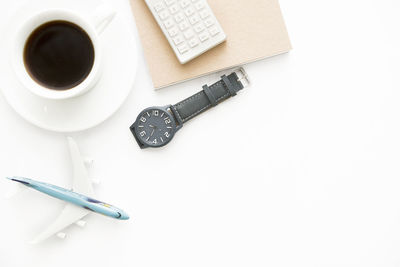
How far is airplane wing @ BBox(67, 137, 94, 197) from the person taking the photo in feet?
2.13

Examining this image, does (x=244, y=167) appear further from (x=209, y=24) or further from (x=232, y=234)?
(x=209, y=24)

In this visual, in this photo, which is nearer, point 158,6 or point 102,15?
point 102,15

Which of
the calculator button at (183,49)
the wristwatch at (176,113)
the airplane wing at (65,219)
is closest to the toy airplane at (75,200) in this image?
the airplane wing at (65,219)

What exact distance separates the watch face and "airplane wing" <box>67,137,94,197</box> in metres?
0.10

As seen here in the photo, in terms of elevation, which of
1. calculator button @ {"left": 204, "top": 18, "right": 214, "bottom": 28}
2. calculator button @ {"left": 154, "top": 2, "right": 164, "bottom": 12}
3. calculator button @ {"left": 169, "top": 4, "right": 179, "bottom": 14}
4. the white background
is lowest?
the white background

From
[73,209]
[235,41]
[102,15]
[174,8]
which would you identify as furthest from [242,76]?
[73,209]

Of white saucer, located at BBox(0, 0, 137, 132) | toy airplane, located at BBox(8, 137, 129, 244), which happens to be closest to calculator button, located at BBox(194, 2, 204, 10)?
white saucer, located at BBox(0, 0, 137, 132)

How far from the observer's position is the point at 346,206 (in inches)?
29.1

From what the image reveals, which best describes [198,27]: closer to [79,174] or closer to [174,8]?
[174,8]

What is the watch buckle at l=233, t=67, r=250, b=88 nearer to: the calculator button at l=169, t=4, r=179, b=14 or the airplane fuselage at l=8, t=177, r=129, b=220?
the calculator button at l=169, t=4, r=179, b=14

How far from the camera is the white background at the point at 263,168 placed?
26.6 inches

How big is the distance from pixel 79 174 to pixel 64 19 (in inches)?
10.0

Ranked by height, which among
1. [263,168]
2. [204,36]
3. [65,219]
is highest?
[204,36]

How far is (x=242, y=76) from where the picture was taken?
693mm
